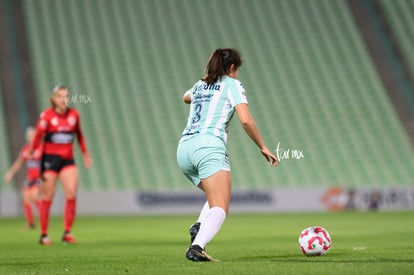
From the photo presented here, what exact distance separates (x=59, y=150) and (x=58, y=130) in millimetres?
278

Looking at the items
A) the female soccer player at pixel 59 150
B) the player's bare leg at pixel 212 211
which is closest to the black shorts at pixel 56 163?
the female soccer player at pixel 59 150

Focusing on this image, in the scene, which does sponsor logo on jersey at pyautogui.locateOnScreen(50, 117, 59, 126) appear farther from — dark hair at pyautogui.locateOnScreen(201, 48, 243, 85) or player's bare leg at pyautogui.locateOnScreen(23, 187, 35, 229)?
player's bare leg at pyautogui.locateOnScreen(23, 187, 35, 229)

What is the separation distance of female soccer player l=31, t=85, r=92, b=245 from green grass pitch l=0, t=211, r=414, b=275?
0.60 m

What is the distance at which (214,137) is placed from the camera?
26.8ft

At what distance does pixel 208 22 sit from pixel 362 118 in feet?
22.1

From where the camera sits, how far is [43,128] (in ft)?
41.7

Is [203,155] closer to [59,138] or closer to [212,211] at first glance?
[212,211]

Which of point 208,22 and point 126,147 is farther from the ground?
point 208,22

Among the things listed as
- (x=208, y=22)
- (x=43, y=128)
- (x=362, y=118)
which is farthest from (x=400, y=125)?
(x=43, y=128)

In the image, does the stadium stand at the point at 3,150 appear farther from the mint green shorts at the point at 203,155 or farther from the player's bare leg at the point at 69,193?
the mint green shorts at the point at 203,155

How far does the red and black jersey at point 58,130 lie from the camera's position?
1272 centimetres

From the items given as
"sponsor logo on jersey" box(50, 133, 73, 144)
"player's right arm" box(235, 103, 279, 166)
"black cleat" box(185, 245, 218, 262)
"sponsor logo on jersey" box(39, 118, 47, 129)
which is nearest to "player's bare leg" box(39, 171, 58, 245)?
"sponsor logo on jersey" box(50, 133, 73, 144)

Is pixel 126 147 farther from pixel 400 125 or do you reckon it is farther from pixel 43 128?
pixel 43 128

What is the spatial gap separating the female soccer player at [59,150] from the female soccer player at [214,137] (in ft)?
14.9
